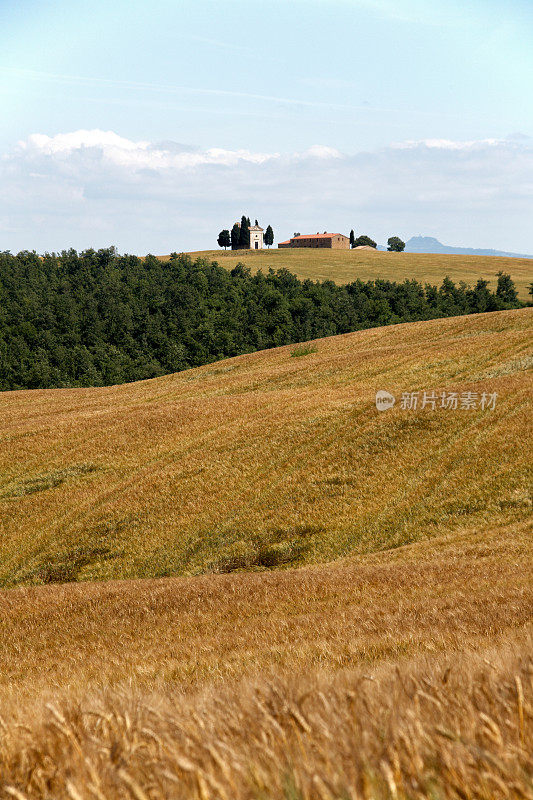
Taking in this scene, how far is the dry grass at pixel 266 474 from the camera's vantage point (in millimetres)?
24969

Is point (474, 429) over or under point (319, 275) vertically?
under

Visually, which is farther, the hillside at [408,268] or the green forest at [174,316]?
the hillside at [408,268]

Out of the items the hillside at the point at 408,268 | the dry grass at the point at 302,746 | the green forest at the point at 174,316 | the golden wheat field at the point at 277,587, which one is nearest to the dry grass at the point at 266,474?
the golden wheat field at the point at 277,587

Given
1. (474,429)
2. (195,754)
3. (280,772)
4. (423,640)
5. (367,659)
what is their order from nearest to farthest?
(280,772)
(195,754)
(367,659)
(423,640)
(474,429)

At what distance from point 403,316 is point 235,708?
136 m

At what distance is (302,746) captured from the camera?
2748mm

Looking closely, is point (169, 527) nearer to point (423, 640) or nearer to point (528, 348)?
point (423, 640)

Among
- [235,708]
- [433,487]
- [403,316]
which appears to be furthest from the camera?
[403,316]

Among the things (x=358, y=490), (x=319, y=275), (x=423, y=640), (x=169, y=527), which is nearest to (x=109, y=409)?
(x=169, y=527)

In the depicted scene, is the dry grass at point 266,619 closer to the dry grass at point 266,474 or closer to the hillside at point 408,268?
the dry grass at point 266,474

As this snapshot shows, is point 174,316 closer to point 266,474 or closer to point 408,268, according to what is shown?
point 408,268

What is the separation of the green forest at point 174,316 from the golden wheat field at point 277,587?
68.3 meters

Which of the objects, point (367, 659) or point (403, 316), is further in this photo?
point (403, 316)

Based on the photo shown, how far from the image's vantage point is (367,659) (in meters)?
8.04
